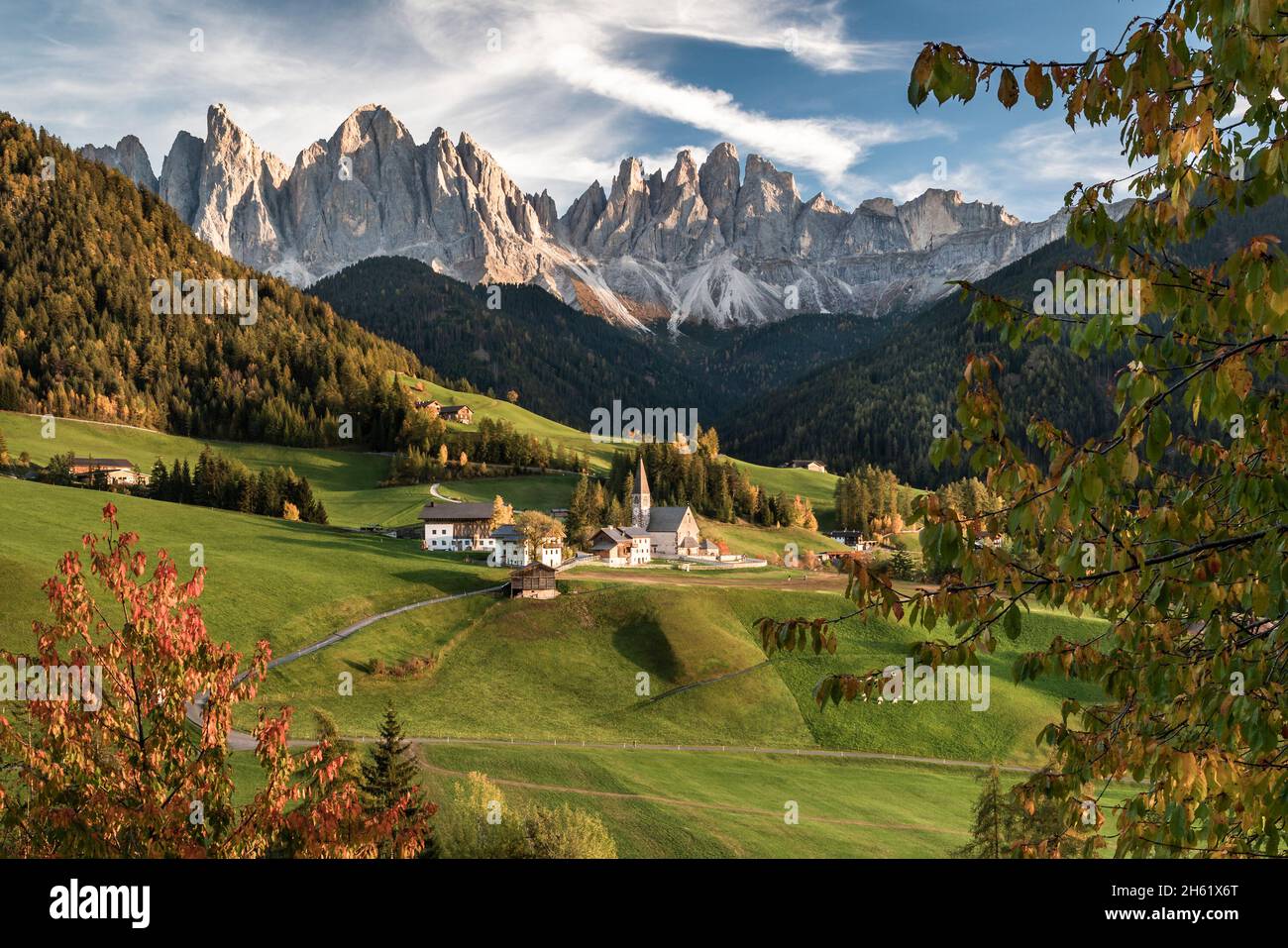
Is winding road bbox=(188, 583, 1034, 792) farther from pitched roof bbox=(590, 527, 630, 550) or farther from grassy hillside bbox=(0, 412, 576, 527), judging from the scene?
grassy hillside bbox=(0, 412, 576, 527)

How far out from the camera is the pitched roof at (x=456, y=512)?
382ft

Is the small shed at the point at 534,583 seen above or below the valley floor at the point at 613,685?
above

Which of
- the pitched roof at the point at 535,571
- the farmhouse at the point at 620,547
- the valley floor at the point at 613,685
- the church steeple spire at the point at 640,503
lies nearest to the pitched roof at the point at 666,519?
the church steeple spire at the point at 640,503

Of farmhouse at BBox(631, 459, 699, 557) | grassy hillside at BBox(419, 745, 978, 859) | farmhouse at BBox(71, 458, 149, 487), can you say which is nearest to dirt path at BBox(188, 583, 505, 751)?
grassy hillside at BBox(419, 745, 978, 859)

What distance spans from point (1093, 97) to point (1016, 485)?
11.2 feet

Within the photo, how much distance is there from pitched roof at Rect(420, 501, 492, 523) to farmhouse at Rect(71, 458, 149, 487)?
168 feet

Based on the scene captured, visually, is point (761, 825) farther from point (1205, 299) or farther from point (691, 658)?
point (1205, 299)

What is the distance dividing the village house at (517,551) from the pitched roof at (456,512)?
1100 cm

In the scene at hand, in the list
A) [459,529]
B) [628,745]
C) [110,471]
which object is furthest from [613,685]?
[110,471]

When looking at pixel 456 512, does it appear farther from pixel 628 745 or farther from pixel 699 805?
pixel 699 805

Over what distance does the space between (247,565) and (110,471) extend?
6406 centimetres

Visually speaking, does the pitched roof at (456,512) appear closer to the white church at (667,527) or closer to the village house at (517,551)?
the village house at (517,551)
